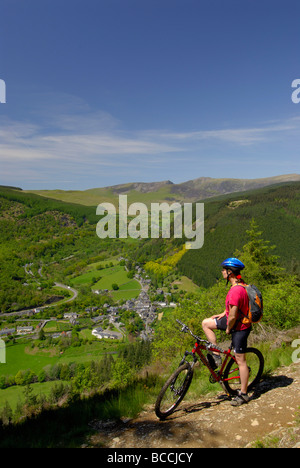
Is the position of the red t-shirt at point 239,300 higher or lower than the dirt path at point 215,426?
higher

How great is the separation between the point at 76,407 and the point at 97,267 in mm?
154425

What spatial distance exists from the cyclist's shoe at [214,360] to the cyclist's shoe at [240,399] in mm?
665

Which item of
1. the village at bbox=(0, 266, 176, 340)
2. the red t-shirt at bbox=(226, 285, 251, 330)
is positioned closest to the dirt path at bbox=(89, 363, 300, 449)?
the red t-shirt at bbox=(226, 285, 251, 330)

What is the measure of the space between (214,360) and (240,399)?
84 centimetres

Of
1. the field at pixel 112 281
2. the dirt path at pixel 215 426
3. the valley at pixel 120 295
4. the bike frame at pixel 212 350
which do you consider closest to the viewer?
the dirt path at pixel 215 426

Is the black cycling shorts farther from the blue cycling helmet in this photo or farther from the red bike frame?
the blue cycling helmet

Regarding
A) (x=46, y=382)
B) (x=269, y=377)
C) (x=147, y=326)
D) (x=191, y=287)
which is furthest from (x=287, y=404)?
(x=191, y=287)

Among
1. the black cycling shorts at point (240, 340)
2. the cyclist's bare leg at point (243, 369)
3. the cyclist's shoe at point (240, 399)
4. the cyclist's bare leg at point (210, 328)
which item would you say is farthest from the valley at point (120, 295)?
the black cycling shorts at point (240, 340)

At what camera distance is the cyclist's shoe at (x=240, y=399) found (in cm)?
507

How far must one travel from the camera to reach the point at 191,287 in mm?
117312

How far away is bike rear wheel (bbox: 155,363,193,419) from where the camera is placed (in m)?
5.00

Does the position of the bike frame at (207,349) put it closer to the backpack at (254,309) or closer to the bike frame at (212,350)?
the bike frame at (212,350)

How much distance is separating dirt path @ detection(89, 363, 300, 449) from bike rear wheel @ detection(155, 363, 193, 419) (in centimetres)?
18

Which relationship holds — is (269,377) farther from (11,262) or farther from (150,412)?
(11,262)
